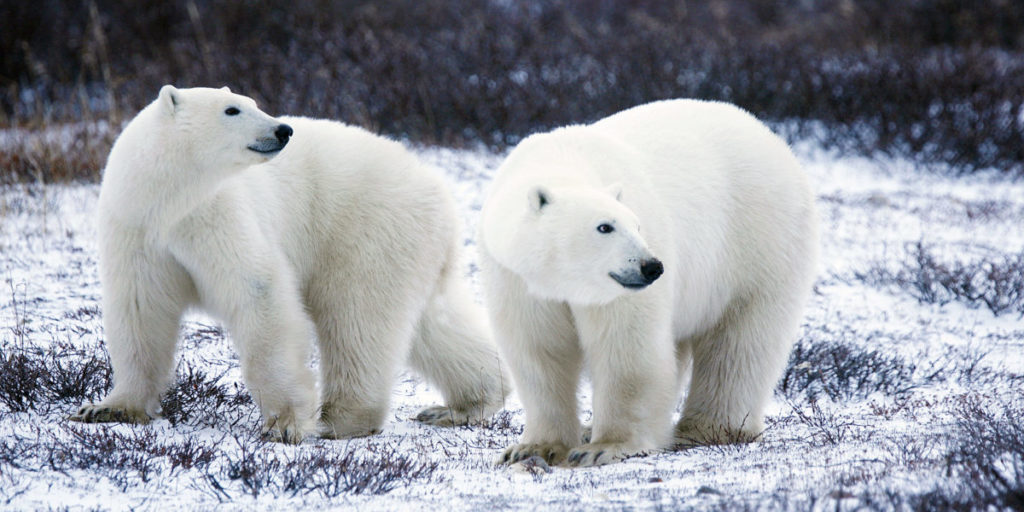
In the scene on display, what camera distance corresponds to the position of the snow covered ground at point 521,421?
107 inches

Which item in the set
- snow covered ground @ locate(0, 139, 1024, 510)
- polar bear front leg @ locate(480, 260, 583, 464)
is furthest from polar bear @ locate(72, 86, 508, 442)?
polar bear front leg @ locate(480, 260, 583, 464)

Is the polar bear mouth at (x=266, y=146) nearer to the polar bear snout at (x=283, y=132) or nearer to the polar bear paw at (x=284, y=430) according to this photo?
the polar bear snout at (x=283, y=132)

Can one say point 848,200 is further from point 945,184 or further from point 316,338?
point 316,338

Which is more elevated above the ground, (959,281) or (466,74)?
(466,74)

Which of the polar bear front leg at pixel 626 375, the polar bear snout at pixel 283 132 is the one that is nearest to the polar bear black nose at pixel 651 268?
the polar bear front leg at pixel 626 375

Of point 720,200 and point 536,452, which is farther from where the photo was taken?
point 720,200

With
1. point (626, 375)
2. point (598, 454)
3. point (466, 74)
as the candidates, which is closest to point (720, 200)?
point (626, 375)

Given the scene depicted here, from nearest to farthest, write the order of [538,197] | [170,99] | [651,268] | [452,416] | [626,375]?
[651,268] → [538,197] → [626,375] → [170,99] → [452,416]

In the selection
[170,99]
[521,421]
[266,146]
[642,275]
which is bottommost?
[521,421]

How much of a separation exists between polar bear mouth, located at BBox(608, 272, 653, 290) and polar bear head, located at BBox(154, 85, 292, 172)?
1233 millimetres

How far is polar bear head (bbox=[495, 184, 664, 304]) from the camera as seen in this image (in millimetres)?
2898

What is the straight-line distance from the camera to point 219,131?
3.48 meters

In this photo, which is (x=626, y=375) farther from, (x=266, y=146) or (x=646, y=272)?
(x=266, y=146)

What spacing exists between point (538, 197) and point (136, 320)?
5.02 ft
